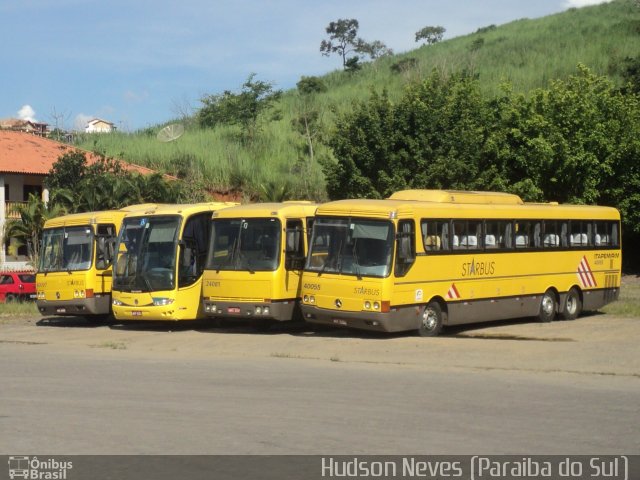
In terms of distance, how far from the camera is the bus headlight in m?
22.4

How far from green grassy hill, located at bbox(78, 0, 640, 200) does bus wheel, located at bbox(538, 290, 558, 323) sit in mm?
18571

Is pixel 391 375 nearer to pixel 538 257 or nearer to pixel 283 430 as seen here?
pixel 283 430

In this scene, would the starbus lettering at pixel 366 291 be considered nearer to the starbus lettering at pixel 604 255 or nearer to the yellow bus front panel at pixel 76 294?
the yellow bus front panel at pixel 76 294

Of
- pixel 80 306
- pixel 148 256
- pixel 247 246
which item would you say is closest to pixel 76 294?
pixel 80 306

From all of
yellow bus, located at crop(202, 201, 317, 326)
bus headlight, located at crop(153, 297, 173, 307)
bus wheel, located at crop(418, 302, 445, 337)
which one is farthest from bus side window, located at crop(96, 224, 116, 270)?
bus wheel, located at crop(418, 302, 445, 337)

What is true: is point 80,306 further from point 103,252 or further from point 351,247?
point 351,247

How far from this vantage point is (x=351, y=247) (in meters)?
19.9

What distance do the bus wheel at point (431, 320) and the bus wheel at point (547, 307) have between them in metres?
4.35

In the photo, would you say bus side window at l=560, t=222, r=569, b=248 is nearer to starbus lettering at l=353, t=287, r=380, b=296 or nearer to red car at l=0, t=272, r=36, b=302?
starbus lettering at l=353, t=287, r=380, b=296

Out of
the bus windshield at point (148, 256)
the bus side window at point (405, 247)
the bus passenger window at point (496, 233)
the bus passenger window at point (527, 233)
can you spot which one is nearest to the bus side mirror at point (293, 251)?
the bus windshield at point (148, 256)

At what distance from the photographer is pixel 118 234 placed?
23.5m

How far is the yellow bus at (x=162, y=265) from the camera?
73.7ft

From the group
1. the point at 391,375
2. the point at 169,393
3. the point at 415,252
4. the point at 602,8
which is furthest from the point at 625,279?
the point at 602,8

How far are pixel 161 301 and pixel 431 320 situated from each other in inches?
260
